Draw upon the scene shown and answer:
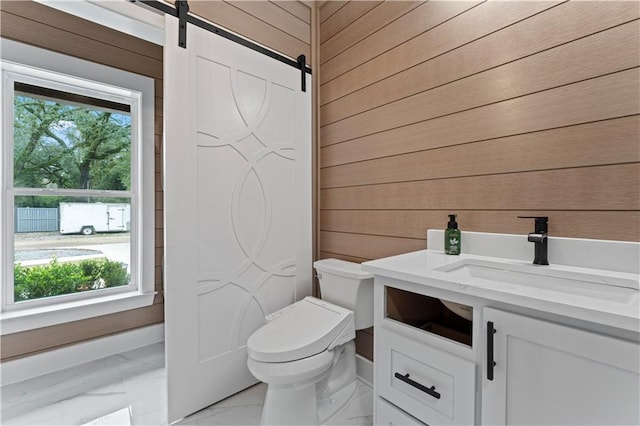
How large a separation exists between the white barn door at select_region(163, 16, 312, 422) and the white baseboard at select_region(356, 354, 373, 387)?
560 mm

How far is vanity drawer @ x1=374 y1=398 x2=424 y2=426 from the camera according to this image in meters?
1.00

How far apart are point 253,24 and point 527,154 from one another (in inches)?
66.2

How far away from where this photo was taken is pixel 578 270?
3.25 ft

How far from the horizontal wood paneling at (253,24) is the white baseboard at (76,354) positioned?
2.27 metres

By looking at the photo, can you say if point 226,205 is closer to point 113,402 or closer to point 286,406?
point 286,406

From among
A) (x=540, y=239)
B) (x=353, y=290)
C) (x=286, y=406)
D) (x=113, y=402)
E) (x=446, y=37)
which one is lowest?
(x=113, y=402)

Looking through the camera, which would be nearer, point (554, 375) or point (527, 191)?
point (554, 375)

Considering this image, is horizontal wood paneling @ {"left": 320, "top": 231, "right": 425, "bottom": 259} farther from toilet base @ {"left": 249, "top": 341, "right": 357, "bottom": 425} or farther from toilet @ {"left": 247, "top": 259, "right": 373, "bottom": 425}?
toilet base @ {"left": 249, "top": 341, "right": 357, "bottom": 425}

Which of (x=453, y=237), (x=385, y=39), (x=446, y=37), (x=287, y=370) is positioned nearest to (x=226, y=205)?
(x=287, y=370)

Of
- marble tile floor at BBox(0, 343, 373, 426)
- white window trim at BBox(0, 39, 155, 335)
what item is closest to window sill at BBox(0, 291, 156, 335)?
white window trim at BBox(0, 39, 155, 335)

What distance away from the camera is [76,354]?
206 centimetres

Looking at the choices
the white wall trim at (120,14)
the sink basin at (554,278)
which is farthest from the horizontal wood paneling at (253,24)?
the sink basin at (554,278)

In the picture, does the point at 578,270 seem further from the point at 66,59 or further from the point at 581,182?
the point at 66,59

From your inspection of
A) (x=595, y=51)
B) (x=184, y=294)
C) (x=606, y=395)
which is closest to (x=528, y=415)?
(x=606, y=395)
